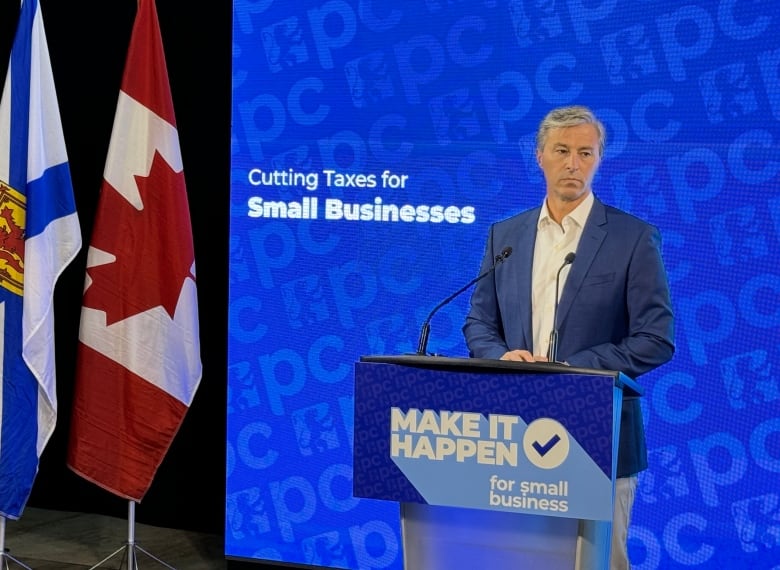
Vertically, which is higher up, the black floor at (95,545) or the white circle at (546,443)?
the white circle at (546,443)

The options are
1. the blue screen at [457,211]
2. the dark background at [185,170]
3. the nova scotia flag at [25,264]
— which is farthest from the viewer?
the dark background at [185,170]

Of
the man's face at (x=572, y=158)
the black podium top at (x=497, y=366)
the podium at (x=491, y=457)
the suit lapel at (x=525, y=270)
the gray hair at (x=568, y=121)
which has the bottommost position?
the podium at (x=491, y=457)

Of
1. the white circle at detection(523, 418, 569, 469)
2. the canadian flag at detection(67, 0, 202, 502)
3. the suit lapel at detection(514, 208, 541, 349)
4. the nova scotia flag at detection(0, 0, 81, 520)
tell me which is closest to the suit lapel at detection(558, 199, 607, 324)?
the suit lapel at detection(514, 208, 541, 349)

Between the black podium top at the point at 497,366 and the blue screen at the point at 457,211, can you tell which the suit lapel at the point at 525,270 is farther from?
the black podium top at the point at 497,366

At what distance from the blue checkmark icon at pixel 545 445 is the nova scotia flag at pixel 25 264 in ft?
8.12

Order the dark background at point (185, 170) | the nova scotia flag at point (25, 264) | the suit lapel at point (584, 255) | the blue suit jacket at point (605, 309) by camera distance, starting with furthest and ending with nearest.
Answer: the dark background at point (185, 170) → the nova scotia flag at point (25, 264) → the suit lapel at point (584, 255) → the blue suit jacket at point (605, 309)

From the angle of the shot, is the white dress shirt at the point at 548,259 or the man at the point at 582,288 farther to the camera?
the white dress shirt at the point at 548,259

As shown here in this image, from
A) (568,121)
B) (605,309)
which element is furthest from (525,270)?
(568,121)

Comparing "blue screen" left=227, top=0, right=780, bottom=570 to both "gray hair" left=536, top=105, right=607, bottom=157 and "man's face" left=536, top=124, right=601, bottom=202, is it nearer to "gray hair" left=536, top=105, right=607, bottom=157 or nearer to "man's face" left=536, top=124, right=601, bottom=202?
"gray hair" left=536, top=105, right=607, bottom=157

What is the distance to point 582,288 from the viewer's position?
139 inches

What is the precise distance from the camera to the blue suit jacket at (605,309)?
10.8 feet

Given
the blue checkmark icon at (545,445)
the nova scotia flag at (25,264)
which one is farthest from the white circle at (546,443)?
the nova scotia flag at (25,264)

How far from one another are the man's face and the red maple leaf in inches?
61.3

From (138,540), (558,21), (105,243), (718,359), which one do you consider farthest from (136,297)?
(718,359)
